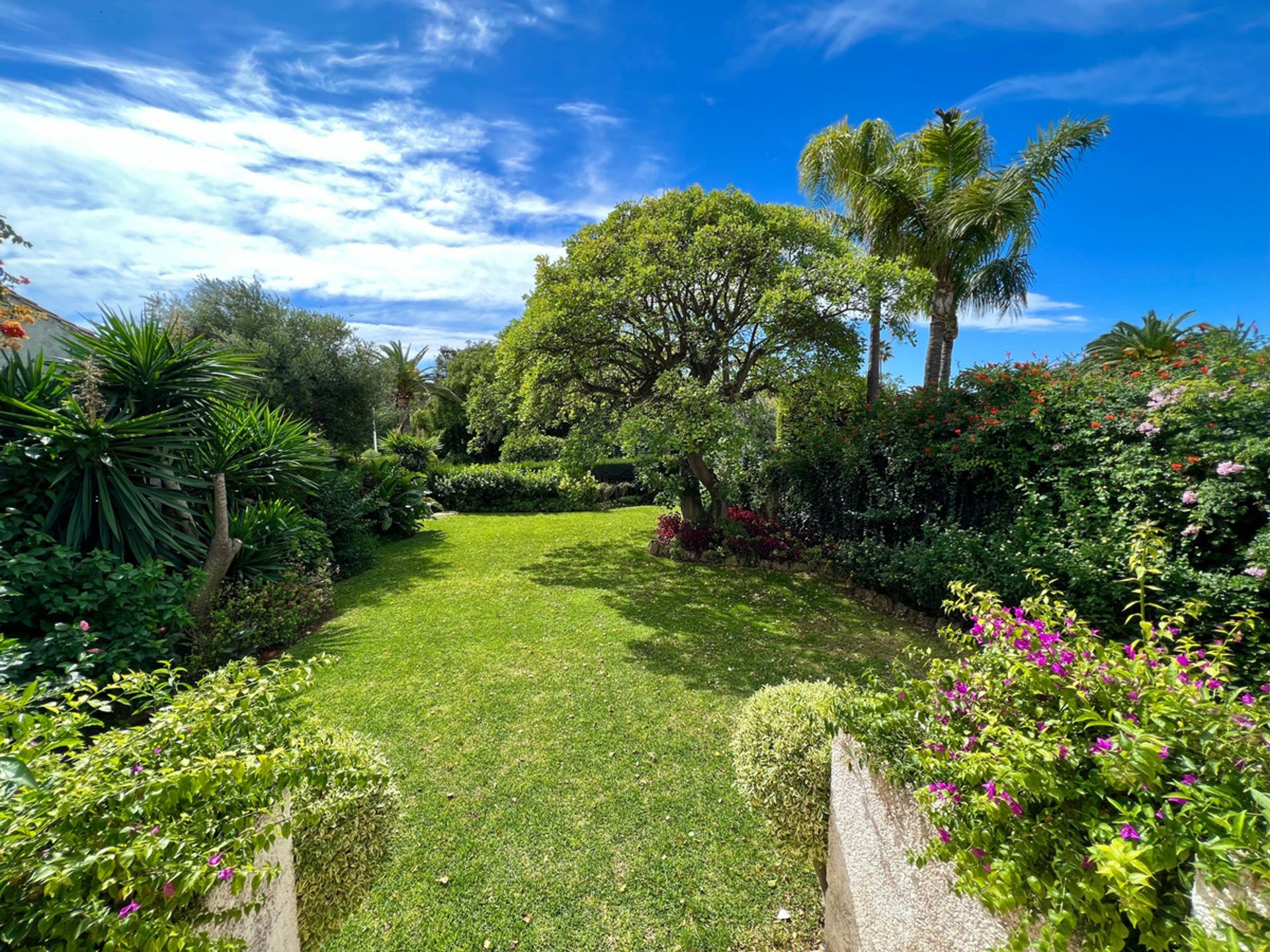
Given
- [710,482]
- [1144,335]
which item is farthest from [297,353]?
[1144,335]

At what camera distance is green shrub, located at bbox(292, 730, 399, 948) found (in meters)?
2.00

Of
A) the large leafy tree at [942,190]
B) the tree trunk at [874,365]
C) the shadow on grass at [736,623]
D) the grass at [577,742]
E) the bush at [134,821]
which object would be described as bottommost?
the grass at [577,742]

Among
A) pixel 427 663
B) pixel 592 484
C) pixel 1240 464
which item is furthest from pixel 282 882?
pixel 592 484

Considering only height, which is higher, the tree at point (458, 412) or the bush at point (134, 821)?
the tree at point (458, 412)

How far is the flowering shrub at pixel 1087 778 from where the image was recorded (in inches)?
44.6

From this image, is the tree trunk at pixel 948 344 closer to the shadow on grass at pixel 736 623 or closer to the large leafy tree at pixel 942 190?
the large leafy tree at pixel 942 190

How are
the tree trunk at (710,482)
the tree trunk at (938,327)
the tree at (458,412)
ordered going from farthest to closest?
the tree at (458,412) → the tree trunk at (938,327) → the tree trunk at (710,482)

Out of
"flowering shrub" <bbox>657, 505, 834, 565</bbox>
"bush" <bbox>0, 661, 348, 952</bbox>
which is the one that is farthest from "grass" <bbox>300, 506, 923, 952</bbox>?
"bush" <bbox>0, 661, 348, 952</bbox>

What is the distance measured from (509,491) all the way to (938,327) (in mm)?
12919

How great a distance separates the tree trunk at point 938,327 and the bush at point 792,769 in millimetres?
9864

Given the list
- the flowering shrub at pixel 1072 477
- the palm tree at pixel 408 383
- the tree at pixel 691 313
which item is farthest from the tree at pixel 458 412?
the flowering shrub at pixel 1072 477

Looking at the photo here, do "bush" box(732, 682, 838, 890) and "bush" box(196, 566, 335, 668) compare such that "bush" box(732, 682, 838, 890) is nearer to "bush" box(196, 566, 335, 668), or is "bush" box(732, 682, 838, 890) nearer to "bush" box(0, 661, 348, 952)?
"bush" box(0, 661, 348, 952)

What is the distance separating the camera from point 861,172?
11461 mm

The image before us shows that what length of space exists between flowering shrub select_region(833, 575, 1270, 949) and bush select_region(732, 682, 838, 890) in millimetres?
632
